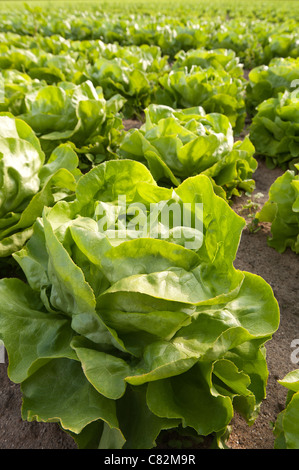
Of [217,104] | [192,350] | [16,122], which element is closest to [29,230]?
[16,122]

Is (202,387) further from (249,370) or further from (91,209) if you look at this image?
(91,209)

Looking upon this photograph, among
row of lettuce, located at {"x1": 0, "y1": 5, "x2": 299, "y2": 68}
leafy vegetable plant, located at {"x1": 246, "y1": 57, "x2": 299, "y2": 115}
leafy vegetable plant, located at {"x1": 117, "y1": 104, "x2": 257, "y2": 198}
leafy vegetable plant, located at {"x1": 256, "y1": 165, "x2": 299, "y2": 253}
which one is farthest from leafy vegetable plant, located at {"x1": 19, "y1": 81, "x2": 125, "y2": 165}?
row of lettuce, located at {"x1": 0, "y1": 5, "x2": 299, "y2": 68}

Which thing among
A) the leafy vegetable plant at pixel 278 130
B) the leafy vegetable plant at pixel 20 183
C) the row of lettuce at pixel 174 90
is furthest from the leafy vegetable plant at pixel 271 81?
the leafy vegetable plant at pixel 20 183

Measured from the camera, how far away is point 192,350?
4.95ft

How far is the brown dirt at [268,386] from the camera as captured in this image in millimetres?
1887

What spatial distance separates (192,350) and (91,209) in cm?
86

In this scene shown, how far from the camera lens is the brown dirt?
1.89 meters

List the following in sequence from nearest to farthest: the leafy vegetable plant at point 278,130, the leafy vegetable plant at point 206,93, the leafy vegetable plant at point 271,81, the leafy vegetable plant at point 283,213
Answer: the leafy vegetable plant at point 283,213
the leafy vegetable plant at point 278,130
the leafy vegetable plant at point 206,93
the leafy vegetable plant at point 271,81

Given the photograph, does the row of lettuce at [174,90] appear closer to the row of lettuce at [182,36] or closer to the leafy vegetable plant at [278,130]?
the leafy vegetable plant at [278,130]

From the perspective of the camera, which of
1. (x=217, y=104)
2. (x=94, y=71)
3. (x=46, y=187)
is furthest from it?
(x=94, y=71)

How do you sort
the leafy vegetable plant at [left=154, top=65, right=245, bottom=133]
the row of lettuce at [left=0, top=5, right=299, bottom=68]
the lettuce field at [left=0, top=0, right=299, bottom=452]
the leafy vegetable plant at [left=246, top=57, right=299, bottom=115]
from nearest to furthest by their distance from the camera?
the lettuce field at [left=0, top=0, right=299, bottom=452], the leafy vegetable plant at [left=154, top=65, right=245, bottom=133], the leafy vegetable plant at [left=246, top=57, right=299, bottom=115], the row of lettuce at [left=0, top=5, right=299, bottom=68]

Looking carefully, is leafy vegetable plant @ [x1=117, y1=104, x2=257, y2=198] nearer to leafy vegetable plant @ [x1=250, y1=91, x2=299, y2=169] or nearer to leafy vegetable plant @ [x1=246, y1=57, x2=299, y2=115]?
leafy vegetable plant @ [x1=250, y1=91, x2=299, y2=169]
